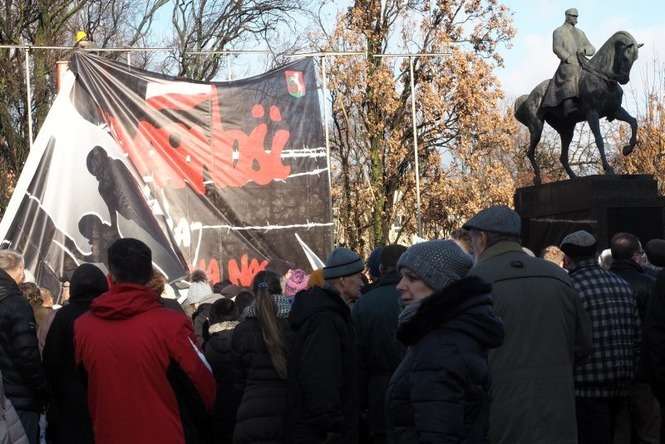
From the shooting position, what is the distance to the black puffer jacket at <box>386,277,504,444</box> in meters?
4.19

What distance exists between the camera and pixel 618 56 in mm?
18000

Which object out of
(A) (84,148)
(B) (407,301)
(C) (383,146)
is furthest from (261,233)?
(C) (383,146)

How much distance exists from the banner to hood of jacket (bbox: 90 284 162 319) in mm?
10927

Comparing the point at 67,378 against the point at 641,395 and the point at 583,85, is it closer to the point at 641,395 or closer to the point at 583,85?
the point at 641,395

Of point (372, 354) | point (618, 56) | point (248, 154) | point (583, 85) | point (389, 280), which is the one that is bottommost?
point (372, 354)

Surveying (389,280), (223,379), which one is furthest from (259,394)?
(223,379)

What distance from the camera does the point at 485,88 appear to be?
35812 millimetres

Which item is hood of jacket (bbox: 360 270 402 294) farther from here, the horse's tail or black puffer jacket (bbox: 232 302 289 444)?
the horse's tail

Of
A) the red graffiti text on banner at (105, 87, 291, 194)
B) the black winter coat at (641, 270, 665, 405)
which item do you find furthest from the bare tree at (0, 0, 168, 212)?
the black winter coat at (641, 270, 665, 405)

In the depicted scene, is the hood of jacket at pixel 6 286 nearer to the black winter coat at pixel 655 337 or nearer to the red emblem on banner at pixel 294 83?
the black winter coat at pixel 655 337

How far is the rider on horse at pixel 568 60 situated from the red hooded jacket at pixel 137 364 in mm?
14197

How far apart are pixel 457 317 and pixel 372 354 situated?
2.91 m

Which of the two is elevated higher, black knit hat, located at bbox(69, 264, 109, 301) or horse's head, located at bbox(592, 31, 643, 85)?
horse's head, located at bbox(592, 31, 643, 85)

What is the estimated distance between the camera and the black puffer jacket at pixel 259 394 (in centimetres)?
677
